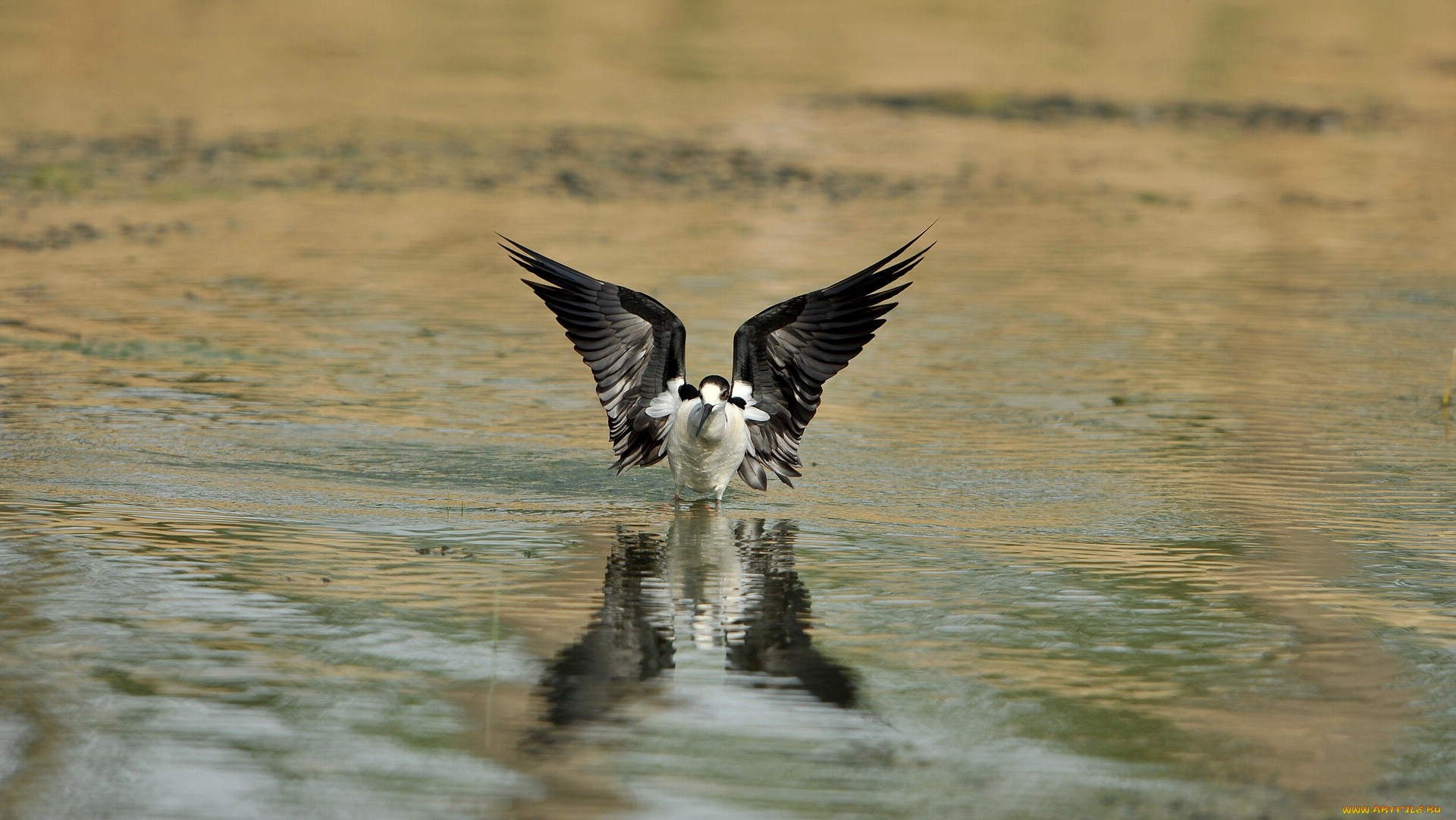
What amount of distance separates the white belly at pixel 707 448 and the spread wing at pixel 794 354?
0.56ft

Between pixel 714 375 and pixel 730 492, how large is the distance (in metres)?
0.71

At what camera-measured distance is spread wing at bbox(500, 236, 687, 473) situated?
773cm

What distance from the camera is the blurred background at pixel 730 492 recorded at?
16.2ft

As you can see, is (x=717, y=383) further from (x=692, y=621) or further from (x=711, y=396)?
(x=692, y=621)

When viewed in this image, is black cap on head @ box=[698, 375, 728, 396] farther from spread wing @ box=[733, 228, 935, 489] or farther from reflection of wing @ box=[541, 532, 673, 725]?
reflection of wing @ box=[541, 532, 673, 725]

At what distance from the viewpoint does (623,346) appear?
7.93 metres

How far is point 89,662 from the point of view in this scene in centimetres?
546

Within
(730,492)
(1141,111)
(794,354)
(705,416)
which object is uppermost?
(1141,111)

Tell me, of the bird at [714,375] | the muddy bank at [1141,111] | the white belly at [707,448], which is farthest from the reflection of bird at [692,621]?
the muddy bank at [1141,111]

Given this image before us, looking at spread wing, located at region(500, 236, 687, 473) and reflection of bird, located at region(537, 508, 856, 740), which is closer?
reflection of bird, located at region(537, 508, 856, 740)

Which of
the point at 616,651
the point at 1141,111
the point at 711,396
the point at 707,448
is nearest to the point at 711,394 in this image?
the point at 711,396

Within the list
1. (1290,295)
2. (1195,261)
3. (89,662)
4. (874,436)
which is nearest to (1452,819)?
(89,662)

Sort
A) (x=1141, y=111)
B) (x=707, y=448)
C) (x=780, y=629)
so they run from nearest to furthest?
1. (x=780, y=629)
2. (x=707, y=448)
3. (x=1141, y=111)

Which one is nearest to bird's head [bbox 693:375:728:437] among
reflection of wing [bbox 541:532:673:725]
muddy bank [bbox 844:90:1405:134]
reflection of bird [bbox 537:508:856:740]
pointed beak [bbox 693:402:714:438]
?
pointed beak [bbox 693:402:714:438]
